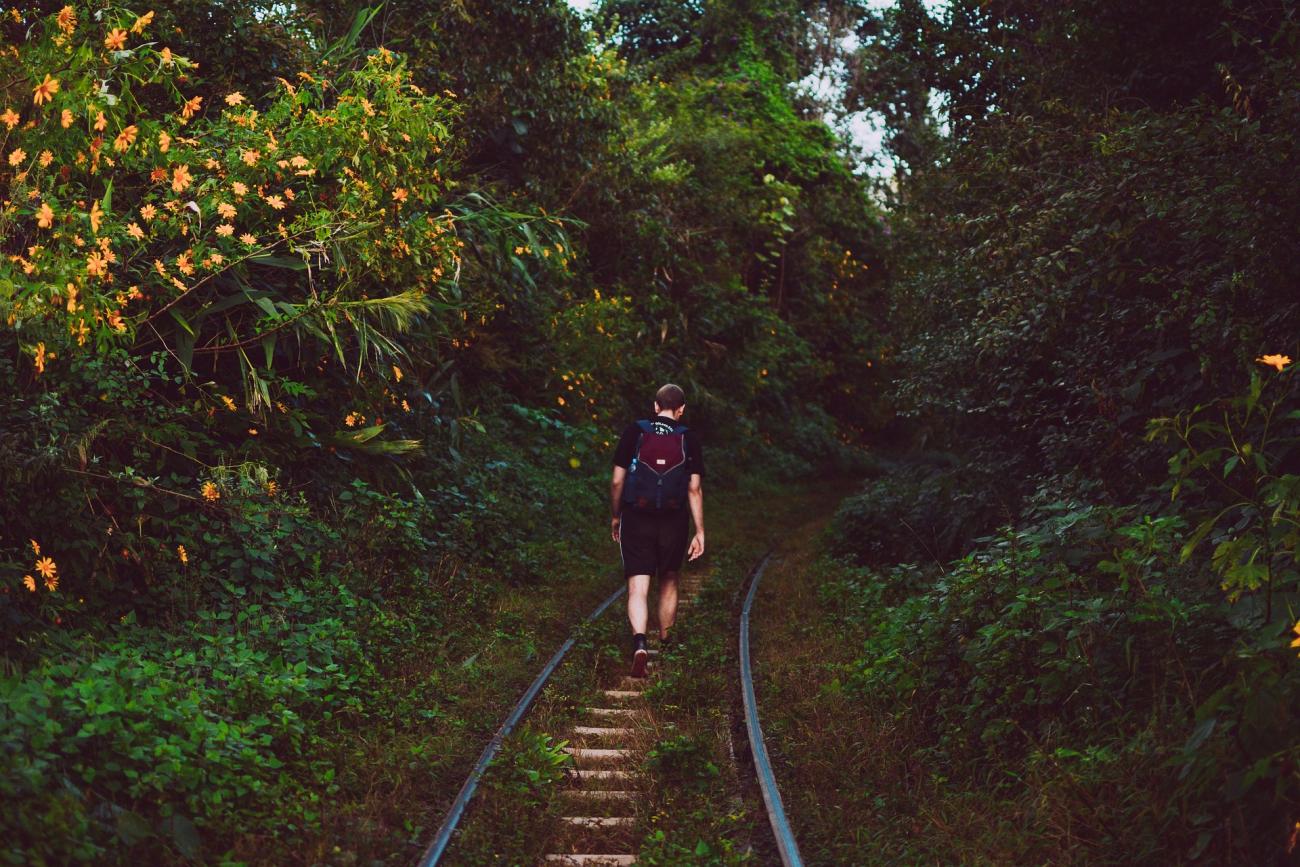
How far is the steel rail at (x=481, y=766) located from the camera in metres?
4.83

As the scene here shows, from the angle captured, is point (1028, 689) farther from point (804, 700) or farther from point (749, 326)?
point (749, 326)

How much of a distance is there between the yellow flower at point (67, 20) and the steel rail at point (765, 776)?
5813 millimetres

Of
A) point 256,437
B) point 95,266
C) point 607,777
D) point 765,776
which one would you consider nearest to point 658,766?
point 607,777

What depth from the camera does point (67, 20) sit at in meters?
6.64

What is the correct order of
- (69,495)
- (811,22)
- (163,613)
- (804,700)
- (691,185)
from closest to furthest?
(69,495), (163,613), (804,700), (691,185), (811,22)

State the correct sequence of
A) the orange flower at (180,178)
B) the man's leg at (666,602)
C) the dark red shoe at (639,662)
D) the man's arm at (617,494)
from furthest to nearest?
the man's leg at (666,602) → the man's arm at (617,494) → the dark red shoe at (639,662) → the orange flower at (180,178)

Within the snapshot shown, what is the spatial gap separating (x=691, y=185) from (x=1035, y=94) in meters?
11.7

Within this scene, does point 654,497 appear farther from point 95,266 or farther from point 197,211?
point 95,266

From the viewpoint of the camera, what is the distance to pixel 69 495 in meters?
6.27

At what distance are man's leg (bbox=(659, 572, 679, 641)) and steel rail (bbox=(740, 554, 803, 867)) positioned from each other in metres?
0.63

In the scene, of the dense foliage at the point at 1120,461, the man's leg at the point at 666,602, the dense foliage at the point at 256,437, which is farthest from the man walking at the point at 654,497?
the dense foliage at the point at 1120,461

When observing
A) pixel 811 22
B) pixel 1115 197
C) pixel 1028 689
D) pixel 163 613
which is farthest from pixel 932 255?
pixel 811 22

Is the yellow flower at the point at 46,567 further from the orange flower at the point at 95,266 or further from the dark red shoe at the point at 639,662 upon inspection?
the dark red shoe at the point at 639,662

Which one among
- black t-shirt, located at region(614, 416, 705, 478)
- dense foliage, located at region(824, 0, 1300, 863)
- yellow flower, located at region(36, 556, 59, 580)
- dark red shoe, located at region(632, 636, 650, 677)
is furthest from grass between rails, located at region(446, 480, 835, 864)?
yellow flower, located at region(36, 556, 59, 580)
